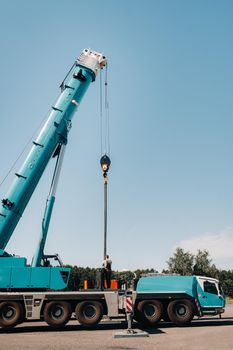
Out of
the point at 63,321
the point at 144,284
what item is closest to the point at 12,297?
the point at 63,321

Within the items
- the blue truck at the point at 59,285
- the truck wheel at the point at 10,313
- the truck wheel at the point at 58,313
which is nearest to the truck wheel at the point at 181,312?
the blue truck at the point at 59,285

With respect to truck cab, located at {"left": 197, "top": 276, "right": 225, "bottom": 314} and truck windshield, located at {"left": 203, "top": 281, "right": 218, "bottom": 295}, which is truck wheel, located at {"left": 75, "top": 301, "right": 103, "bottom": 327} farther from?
truck windshield, located at {"left": 203, "top": 281, "right": 218, "bottom": 295}

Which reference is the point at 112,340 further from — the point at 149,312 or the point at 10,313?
the point at 10,313

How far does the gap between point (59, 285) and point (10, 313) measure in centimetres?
209

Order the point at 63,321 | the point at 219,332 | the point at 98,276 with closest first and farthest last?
the point at 219,332 < the point at 63,321 < the point at 98,276

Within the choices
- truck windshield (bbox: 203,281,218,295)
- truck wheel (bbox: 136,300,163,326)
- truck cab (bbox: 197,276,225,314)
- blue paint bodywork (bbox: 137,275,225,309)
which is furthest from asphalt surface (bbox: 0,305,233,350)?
truck windshield (bbox: 203,281,218,295)

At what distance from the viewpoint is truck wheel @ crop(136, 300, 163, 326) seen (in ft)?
47.9

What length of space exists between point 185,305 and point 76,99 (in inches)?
403

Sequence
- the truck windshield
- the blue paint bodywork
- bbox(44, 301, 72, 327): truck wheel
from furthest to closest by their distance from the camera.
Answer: the truck windshield < the blue paint bodywork < bbox(44, 301, 72, 327): truck wheel

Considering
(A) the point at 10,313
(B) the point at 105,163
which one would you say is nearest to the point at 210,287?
(B) the point at 105,163

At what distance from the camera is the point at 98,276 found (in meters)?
14.9

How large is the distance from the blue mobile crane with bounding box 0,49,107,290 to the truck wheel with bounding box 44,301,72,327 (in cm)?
65

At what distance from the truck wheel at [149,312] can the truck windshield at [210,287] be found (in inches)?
91.0

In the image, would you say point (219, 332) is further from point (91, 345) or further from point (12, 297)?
point (12, 297)
